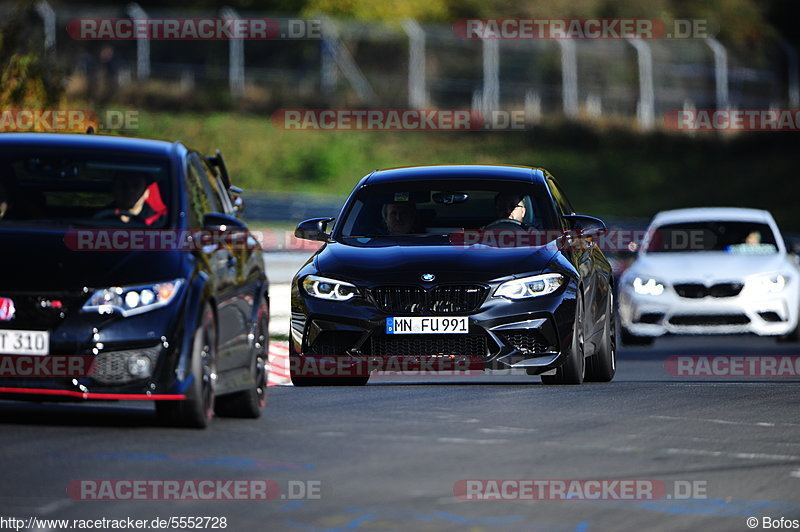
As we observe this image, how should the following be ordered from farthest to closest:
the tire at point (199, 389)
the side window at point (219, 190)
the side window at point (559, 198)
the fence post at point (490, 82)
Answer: the fence post at point (490, 82), the side window at point (559, 198), the side window at point (219, 190), the tire at point (199, 389)

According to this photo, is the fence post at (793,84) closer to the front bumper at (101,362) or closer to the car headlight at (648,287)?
the car headlight at (648,287)

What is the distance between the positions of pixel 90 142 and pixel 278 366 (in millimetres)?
6957

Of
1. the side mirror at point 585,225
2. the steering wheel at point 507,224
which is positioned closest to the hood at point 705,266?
Answer: the side mirror at point 585,225

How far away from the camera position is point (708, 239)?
22594 mm

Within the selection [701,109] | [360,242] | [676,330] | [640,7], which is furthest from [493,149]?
[360,242]

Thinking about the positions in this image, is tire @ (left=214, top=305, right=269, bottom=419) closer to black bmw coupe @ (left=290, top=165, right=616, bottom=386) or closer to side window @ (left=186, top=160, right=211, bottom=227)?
side window @ (left=186, top=160, right=211, bottom=227)

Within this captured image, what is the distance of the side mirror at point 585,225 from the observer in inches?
594

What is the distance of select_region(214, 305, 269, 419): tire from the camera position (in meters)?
11.7

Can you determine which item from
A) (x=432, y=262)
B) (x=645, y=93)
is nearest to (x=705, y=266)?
(x=432, y=262)

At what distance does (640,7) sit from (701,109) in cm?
2453

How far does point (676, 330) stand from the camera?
2162 cm

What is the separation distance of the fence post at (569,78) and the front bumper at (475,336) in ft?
137

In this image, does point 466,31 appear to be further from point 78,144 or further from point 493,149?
point 78,144

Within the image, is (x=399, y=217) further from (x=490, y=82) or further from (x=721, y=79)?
(x=490, y=82)
